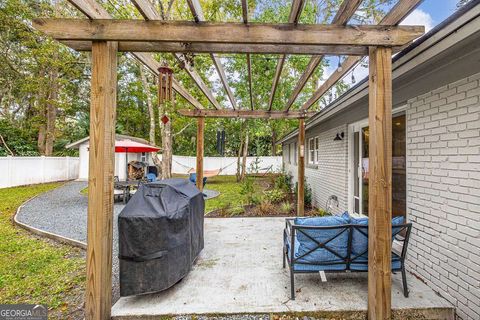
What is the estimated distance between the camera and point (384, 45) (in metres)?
2.09

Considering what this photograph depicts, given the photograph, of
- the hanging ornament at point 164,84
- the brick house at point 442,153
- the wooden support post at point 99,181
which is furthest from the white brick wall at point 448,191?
the wooden support post at point 99,181

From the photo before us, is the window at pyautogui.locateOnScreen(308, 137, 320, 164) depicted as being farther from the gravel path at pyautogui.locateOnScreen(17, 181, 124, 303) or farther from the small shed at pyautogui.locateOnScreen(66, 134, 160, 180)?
the small shed at pyautogui.locateOnScreen(66, 134, 160, 180)

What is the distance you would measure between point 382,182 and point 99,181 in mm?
2561

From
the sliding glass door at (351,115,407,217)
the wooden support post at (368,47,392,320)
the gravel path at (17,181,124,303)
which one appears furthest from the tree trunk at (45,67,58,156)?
the wooden support post at (368,47,392,320)

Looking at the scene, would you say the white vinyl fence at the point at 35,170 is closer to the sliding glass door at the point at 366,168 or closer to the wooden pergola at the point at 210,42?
the wooden pergola at the point at 210,42

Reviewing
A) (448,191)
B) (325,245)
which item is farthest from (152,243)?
(448,191)

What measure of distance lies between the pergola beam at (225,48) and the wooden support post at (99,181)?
10.6 inches

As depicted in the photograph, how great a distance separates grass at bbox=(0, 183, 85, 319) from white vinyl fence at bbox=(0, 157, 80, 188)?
687 centimetres

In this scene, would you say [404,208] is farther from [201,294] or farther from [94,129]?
[94,129]

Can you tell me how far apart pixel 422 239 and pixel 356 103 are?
2.27 m

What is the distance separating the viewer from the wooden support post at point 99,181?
6.86 ft

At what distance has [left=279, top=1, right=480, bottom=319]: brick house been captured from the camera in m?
2.09

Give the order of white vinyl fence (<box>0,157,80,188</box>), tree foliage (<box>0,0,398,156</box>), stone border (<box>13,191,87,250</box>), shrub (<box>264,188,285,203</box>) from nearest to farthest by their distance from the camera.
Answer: stone border (<box>13,191,87,250</box>)
shrub (<box>264,188,285,203</box>)
tree foliage (<box>0,0,398,156</box>)
white vinyl fence (<box>0,157,80,188</box>)

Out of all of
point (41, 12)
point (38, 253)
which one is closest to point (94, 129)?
point (38, 253)
